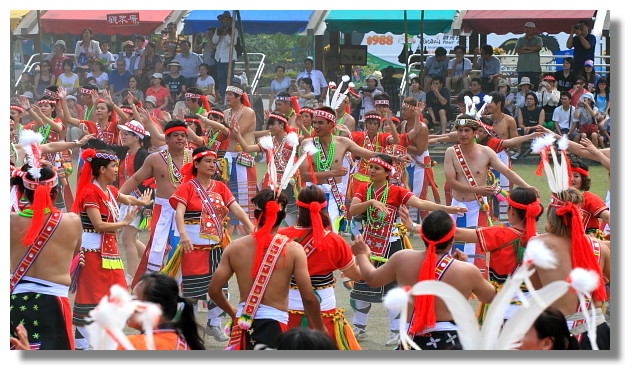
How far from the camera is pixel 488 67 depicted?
1509 centimetres

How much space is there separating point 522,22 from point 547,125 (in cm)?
453

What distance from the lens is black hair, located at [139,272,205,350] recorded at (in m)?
4.46

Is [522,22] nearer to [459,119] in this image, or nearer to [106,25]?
[459,119]

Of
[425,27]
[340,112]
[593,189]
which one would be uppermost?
[425,27]

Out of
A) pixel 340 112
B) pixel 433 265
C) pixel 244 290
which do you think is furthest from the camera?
pixel 340 112

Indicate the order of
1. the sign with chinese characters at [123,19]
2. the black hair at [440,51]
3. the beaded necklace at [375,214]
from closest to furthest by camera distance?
the beaded necklace at [375,214] → the sign with chinese characters at [123,19] → the black hair at [440,51]

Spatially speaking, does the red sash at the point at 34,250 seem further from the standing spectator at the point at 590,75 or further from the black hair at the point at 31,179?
the standing spectator at the point at 590,75

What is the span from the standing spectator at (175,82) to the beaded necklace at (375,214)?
7.89 metres

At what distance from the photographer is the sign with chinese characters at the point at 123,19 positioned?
1241cm

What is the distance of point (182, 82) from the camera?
1501 centimetres

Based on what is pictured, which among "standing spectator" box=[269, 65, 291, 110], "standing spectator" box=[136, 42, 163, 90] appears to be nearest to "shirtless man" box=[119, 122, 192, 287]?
"standing spectator" box=[136, 42, 163, 90]

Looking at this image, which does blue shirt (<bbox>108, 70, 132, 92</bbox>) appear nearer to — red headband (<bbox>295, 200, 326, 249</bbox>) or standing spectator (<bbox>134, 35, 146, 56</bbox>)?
standing spectator (<bbox>134, 35, 146, 56</bbox>)

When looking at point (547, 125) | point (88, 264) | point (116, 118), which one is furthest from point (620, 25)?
point (547, 125)

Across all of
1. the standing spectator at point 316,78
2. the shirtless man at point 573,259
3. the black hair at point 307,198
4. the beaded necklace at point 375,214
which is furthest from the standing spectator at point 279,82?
the shirtless man at point 573,259
